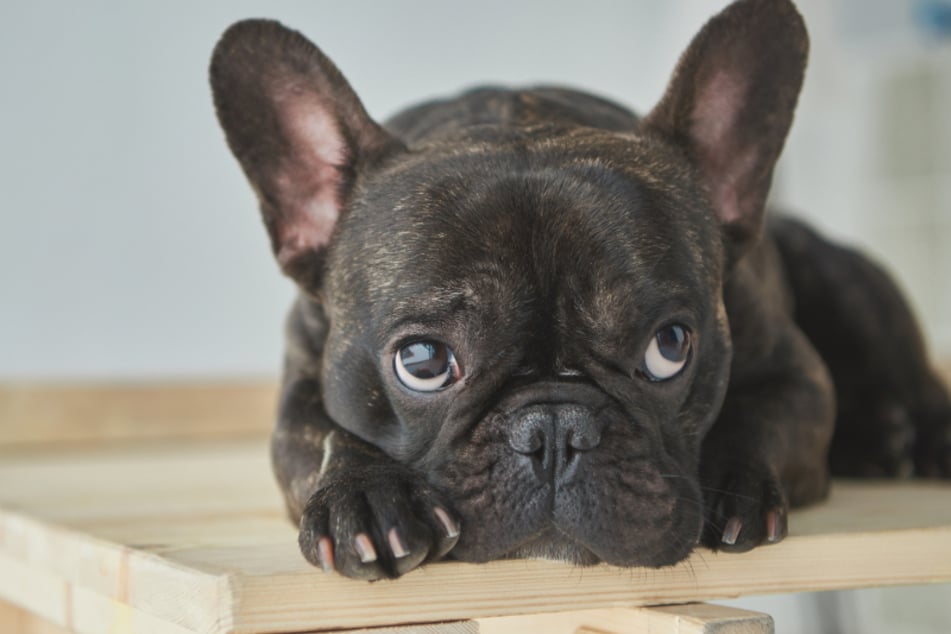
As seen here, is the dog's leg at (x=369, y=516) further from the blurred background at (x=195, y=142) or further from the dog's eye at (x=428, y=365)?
the blurred background at (x=195, y=142)

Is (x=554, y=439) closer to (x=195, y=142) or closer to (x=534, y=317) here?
(x=534, y=317)

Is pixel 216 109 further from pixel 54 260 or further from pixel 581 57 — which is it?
pixel 581 57

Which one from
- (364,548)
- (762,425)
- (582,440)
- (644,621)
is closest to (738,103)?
(762,425)

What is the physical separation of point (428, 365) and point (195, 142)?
328 centimetres

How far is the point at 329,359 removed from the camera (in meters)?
1.57

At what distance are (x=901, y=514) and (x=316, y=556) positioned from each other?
2.85 ft

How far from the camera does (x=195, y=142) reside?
443cm

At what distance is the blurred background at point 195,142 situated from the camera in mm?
4027

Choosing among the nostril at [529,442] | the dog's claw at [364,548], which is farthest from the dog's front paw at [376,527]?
the nostril at [529,442]

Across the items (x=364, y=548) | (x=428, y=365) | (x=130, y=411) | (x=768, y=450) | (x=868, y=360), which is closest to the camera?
(x=364, y=548)

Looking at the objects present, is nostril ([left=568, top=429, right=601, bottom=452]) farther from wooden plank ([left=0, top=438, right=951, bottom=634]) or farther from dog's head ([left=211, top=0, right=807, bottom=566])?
wooden plank ([left=0, top=438, right=951, bottom=634])

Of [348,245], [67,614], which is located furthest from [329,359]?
[67,614]

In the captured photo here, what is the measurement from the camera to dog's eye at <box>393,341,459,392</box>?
137 centimetres

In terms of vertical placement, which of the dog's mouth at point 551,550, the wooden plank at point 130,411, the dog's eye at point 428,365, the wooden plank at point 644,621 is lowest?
the wooden plank at point 130,411
